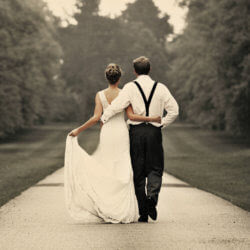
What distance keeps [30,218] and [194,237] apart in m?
2.57

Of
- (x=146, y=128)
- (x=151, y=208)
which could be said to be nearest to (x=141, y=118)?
(x=146, y=128)

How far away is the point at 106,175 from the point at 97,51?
235 feet

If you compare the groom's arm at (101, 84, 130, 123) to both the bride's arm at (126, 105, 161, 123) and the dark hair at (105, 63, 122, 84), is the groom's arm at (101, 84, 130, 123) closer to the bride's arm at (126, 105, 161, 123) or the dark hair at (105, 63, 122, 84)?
the bride's arm at (126, 105, 161, 123)

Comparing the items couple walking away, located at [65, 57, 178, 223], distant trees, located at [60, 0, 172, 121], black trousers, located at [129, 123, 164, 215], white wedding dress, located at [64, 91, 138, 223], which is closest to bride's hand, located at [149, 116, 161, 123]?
couple walking away, located at [65, 57, 178, 223]

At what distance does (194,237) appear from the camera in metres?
7.07

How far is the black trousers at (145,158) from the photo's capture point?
8.29 meters

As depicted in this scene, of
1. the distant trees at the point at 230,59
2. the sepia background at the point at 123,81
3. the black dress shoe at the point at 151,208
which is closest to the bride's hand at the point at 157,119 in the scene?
the black dress shoe at the point at 151,208

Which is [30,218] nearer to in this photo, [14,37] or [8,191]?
[8,191]

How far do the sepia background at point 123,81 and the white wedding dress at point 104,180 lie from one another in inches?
113

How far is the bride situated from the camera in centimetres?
826

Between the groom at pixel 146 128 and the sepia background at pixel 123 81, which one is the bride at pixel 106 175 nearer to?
the groom at pixel 146 128

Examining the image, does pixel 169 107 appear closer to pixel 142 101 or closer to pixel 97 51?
pixel 142 101

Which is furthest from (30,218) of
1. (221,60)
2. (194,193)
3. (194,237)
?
(221,60)

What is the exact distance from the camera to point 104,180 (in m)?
8.44
